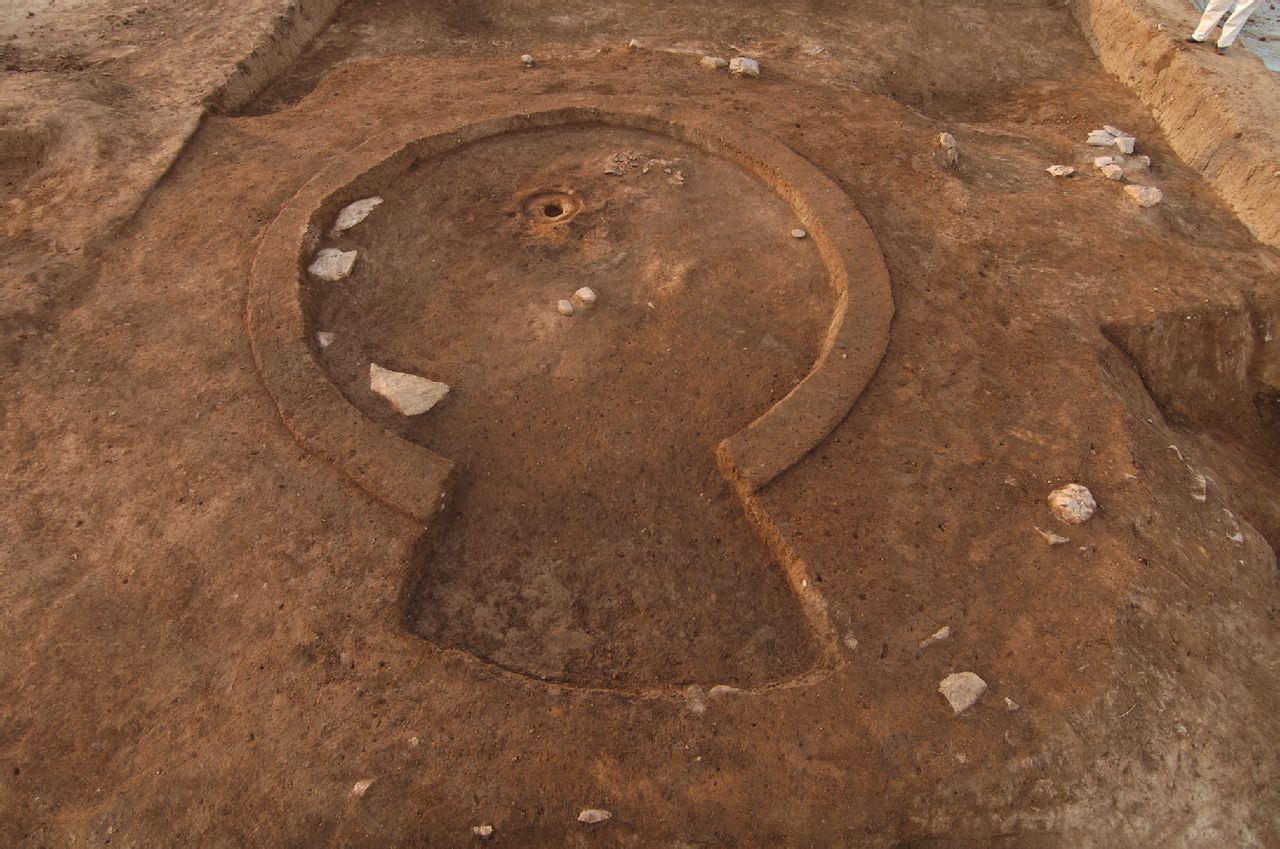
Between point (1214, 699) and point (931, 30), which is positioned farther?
point (931, 30)

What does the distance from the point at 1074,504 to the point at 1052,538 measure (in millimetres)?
231

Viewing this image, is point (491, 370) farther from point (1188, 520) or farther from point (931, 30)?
point (931, 30)

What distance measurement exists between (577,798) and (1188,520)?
11.3ft

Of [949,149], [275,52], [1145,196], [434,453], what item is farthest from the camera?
[275,52]

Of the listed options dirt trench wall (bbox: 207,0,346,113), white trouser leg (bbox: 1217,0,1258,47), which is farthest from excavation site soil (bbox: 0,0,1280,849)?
white trouser leg (bbox: 1217,0,1258,47)

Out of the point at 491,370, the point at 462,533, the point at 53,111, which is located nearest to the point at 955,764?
the point at 462,533

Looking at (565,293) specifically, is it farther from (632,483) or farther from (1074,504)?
(1074,504)

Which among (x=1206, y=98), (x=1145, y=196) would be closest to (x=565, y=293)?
(x=1145, y=196)

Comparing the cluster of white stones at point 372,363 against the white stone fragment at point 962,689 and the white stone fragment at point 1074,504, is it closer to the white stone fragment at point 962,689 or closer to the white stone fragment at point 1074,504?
the white stone fragment at point 962,689

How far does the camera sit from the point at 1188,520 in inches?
155

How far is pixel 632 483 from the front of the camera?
165 inches

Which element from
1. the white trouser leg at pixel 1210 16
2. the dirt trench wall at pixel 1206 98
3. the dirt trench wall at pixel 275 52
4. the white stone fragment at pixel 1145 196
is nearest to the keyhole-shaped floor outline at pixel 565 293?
the dirt trench wall at pixel 275 52

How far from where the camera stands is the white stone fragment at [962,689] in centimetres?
324

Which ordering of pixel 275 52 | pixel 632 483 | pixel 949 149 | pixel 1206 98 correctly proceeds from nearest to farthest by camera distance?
pixel 632 483 < pixel 949 149 < pixel 1206 98 < pixel 275 52
